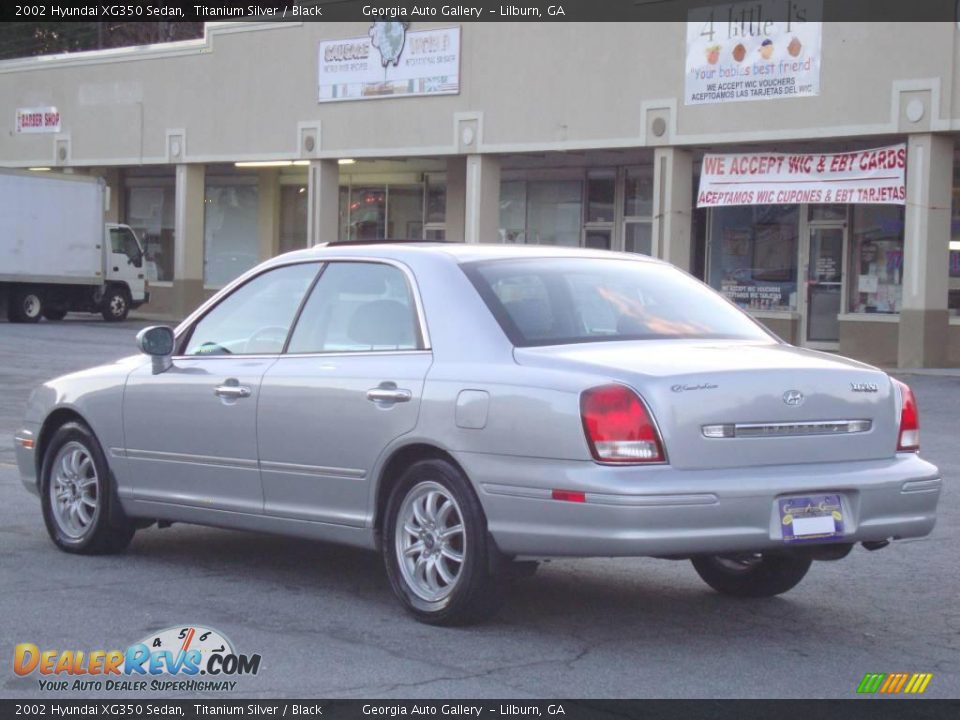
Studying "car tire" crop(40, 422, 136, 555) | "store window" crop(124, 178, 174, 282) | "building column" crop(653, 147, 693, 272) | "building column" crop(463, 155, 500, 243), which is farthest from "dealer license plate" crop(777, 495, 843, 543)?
"store window" crop(124, 178, 174, 282)

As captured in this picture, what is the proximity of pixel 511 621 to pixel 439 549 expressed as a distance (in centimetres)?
48

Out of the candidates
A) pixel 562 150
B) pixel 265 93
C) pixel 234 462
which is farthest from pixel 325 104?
pixel 234 462

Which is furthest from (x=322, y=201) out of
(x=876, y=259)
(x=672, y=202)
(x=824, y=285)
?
(x=876, y=259)

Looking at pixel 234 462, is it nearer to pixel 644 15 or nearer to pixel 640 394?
pixel 640 394

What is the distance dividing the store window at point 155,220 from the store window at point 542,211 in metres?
11.6

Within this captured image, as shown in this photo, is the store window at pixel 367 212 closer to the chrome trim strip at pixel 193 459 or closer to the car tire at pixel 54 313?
the car tire at pixel 54 313

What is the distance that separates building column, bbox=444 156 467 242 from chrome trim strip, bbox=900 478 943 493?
2791 cm

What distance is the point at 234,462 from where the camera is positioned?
7379 millimetres

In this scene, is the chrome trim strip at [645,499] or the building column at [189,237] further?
the building column at [189,237]

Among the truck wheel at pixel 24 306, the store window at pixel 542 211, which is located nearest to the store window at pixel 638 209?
the store window at pixel 542 211

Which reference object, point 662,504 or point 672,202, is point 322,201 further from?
point 662,504

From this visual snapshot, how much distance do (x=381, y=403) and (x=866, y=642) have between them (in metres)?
2.28

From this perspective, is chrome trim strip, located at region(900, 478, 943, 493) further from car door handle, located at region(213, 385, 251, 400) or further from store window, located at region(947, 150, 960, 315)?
store window, located at region(947, 150, 960, 315)

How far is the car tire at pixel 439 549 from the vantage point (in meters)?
6.23
